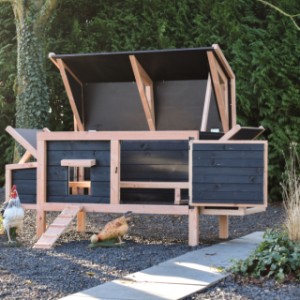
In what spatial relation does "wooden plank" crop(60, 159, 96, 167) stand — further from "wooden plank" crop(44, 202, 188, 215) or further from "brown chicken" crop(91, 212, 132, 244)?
"brown chicken" crop(91, 212, 132, 244)

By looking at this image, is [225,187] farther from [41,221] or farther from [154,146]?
[41,221]

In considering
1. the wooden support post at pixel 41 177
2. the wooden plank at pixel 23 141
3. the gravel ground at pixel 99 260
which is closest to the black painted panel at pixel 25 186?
the wooden support post at pixel 41 177

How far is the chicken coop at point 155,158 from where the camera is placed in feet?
22.6

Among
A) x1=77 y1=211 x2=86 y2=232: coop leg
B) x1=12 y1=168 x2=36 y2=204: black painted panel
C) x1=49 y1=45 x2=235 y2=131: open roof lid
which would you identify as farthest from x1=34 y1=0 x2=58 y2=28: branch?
x1=77 y1=211 x2=86 y2=232: coop leg

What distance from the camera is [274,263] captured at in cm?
500

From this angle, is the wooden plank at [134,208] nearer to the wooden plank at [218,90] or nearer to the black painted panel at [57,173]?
the black painted panel at [57,173]

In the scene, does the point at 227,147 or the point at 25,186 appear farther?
the point at 25,186

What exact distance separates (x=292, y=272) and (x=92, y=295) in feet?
5.55

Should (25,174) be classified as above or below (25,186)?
above

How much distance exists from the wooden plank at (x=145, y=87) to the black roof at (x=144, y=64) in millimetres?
84

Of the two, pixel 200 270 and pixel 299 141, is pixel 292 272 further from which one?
pixel 299 141

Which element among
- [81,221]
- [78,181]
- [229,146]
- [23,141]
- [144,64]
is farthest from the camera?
[144,64]

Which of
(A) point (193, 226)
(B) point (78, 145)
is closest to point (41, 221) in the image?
(B) point (78, 145)

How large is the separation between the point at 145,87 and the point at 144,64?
62 cm
